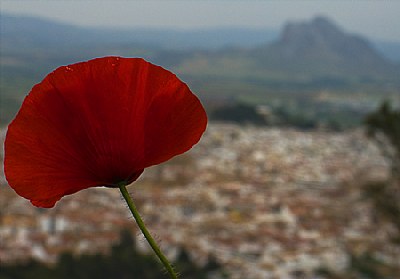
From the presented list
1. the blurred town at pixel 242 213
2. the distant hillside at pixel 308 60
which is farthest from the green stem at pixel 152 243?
the distant hillside at pixel 308 60

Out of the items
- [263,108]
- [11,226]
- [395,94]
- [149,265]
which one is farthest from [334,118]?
[149,265]

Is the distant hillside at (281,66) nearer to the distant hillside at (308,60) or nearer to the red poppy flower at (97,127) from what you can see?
the distant hillside at (308,60)

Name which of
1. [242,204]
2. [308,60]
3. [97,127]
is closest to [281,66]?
[308,60]

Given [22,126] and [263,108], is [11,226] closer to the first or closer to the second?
[22,126]

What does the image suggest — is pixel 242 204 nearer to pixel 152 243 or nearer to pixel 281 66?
pixel 152 243

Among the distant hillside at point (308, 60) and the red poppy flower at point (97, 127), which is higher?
the red poppy flower at point (97, 127)

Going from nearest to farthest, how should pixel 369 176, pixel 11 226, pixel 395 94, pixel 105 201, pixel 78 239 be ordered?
pixel 78 239, pixel 11 226, pixel 105 201, pixel 369 176, pixel 395 94
